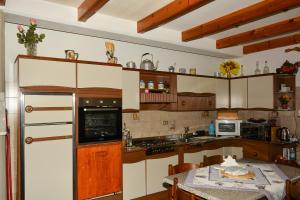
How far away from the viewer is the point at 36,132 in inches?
105

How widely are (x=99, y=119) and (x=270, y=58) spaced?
11.7 ft

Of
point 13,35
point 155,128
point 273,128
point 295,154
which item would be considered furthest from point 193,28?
point 295,154

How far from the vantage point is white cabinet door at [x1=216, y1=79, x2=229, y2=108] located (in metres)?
4.83

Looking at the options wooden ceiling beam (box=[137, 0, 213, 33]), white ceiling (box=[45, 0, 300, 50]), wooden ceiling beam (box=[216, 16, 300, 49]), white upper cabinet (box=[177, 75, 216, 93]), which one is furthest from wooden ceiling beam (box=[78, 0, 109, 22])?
wooden ceiling beam (box=[216, 16, 300, 49])

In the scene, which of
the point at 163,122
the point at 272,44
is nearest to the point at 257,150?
the point at 163,122

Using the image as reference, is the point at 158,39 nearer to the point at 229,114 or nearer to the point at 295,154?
the point at 229,114

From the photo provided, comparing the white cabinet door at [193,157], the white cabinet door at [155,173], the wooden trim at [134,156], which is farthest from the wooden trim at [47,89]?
the white cabinet door at [193,157]

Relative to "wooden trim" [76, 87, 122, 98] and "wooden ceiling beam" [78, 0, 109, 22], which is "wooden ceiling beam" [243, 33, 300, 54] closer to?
"wooden trim" [76, 87, 122, 98]

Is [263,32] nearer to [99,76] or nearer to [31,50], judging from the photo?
[99,76]

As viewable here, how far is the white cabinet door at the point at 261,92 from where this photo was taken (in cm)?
438

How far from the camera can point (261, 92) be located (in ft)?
14.8

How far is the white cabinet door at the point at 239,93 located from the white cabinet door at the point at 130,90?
2251 millimetres

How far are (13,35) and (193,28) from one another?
2528 mm

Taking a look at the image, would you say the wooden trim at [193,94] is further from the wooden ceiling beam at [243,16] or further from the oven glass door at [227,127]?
the wooden ceiling beam at [243,16]
